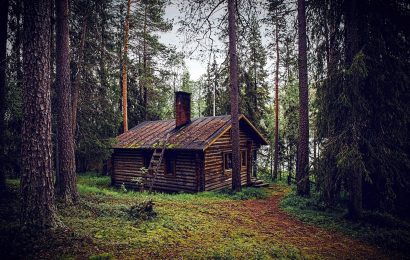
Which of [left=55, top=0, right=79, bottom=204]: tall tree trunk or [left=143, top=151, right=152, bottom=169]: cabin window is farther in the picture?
[left=143, top=151, right=152, bottom=169]: cabin window

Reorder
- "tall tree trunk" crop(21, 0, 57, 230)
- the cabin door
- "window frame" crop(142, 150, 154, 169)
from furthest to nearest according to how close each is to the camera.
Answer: the cabin door
"window frame" crop(142, 150, 154, 169)
"tall tree trunk" crop(21, 0, 57, 230)

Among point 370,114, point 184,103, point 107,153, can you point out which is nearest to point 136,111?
point 184,103

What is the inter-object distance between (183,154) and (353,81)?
10871 millimetres

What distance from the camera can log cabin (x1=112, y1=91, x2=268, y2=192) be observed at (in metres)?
16.1

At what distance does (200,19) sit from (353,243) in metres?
12.5

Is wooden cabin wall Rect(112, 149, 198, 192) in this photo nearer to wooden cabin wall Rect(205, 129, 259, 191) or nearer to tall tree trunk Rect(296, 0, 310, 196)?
wooden cabin wall Rect(205, 129, 259, 191)

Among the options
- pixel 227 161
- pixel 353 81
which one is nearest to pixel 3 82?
pixel 353 81

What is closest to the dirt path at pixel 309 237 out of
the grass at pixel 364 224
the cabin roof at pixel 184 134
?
the grass at pixel 364 224

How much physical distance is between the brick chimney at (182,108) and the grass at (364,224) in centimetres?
1043

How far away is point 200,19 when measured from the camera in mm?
13969

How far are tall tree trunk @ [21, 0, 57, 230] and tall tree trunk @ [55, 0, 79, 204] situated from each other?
3.26 metres

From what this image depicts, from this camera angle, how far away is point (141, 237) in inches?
256

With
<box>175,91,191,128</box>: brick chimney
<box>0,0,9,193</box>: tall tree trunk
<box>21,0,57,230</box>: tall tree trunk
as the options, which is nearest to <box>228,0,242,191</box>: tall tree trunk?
<box>175,91,191,128</box>: brick chimney

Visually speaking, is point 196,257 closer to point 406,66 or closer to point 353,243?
point 353,243
